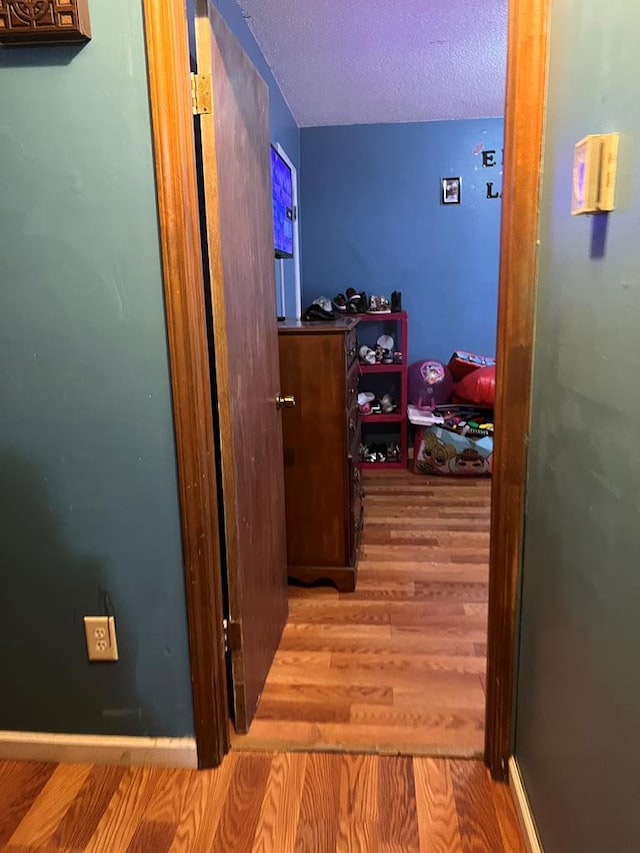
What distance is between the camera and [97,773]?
1.73m

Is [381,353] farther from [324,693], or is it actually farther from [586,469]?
[586,469]

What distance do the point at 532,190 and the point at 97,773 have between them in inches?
70.5

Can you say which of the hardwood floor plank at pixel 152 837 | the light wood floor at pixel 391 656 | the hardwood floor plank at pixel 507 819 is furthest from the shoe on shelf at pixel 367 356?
the hardwood floor plank at pixel 152 837

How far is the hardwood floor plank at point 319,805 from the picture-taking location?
1508 mm

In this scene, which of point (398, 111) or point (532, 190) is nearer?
point (532, 190)

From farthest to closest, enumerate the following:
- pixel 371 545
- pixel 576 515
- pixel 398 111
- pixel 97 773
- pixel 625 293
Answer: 1. pixel 398 111
2. pixel 371 545
3. pixel 97 773
4. pixel 576 515
5. pixel 625 293

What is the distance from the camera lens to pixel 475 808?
5.19ft

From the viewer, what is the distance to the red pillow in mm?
4297

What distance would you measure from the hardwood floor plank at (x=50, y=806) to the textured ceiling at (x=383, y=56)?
2.80 meters

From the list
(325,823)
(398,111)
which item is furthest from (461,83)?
(325,823)

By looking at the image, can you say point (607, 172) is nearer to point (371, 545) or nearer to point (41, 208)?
point (41, 208)

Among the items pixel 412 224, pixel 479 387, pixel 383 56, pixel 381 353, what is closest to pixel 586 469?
pixel 383 56

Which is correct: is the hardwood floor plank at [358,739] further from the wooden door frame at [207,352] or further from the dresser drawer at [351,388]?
the dresser drawer at [351,388]

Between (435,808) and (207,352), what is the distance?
1.24 m
